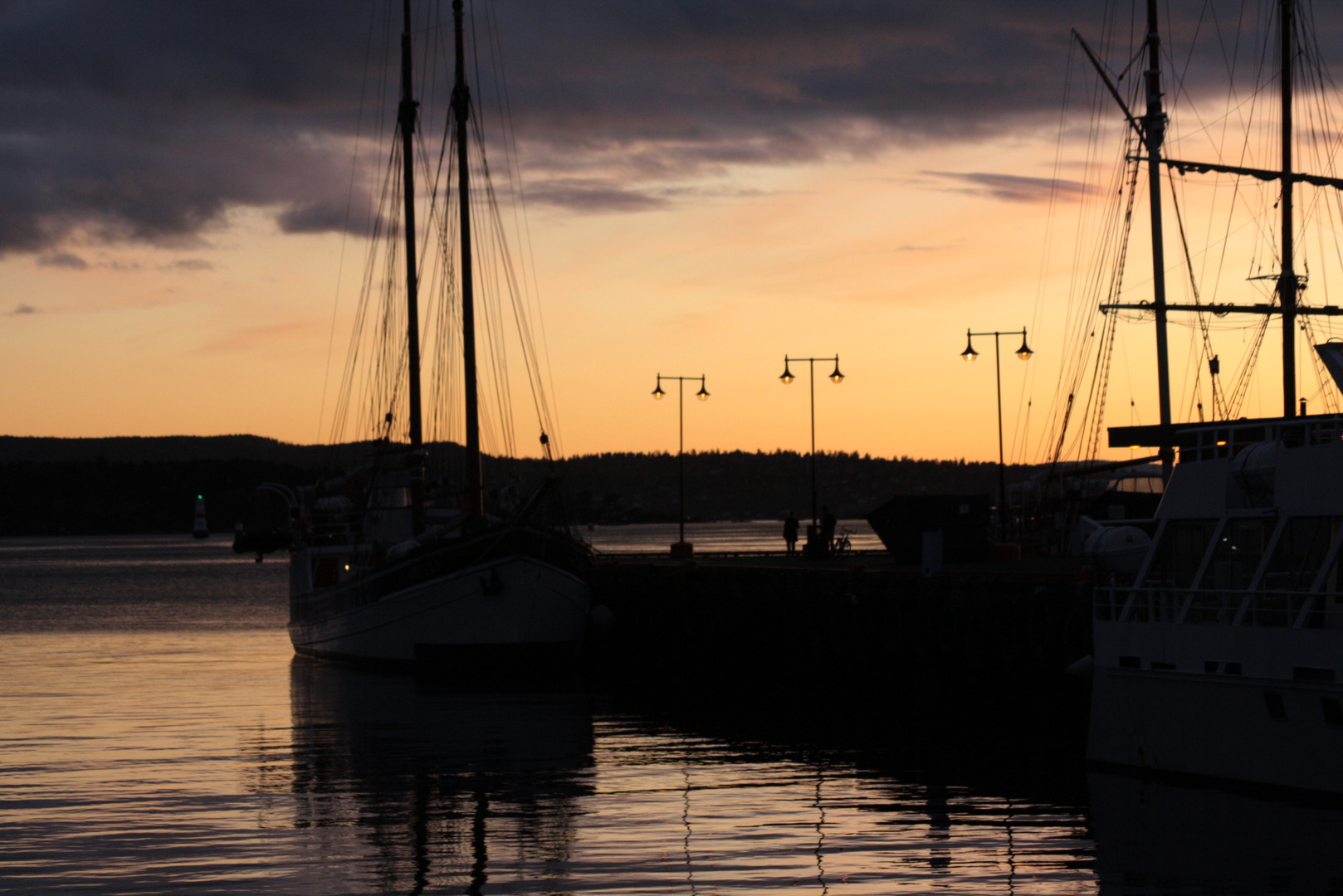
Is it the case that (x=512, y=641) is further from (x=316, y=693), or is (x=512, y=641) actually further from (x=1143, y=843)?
(x=1143, y=843)

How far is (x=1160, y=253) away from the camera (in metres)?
44.5

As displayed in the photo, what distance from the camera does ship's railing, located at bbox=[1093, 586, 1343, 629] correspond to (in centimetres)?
1925

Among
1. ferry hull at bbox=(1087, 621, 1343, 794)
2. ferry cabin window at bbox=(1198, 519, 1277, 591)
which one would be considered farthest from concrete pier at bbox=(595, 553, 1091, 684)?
ferry cabin window at bbox=(1198, 519, 1277, 591)

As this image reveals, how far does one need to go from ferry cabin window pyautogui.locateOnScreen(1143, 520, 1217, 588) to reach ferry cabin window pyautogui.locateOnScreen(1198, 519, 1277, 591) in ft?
0.93

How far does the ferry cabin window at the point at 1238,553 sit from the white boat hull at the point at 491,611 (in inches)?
892

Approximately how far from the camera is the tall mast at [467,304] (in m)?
45.0

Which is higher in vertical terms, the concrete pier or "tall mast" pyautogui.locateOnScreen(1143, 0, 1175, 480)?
"tall mast" pyautogui.locateOnScreen(1143, 0, 1175, 480)

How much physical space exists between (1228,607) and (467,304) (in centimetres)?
2998

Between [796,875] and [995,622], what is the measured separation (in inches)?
643

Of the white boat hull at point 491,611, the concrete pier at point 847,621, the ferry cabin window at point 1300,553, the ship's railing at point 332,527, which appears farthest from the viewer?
the ship's railing at point 332,527

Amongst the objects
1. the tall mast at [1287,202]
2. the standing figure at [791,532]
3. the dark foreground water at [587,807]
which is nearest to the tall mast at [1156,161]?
the tall mast at [1287,202]

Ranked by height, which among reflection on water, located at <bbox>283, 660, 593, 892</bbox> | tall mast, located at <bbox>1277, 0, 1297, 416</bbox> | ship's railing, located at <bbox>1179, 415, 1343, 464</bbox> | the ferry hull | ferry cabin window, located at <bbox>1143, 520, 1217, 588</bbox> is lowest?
reflection on water, located at <bbox>283, 660, 593, 892</bbox>

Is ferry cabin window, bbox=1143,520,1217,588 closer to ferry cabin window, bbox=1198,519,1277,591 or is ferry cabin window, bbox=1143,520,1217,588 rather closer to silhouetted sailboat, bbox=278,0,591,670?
ferry cabin window, bbox=1198,519,1277,591

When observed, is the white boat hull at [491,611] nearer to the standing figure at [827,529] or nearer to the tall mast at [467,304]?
the tall mast at [467,304]
